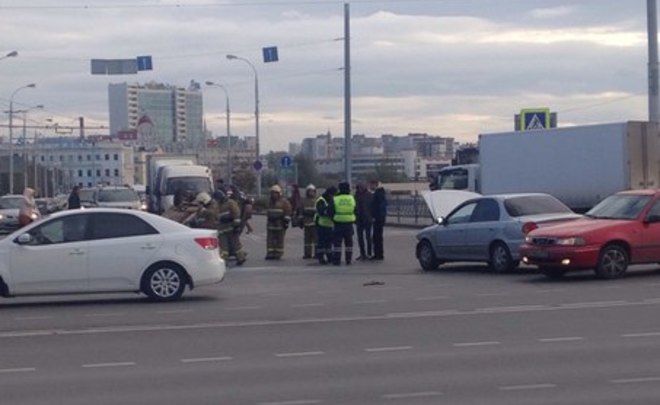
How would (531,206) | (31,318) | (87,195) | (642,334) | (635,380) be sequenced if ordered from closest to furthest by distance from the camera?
1. (635,380)
2. (642,334)
3. (31,318)
4. (531,206)
5. (87,195)

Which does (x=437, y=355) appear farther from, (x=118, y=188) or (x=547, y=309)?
(x=118, y=188)

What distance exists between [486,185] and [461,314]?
27254 millimetres

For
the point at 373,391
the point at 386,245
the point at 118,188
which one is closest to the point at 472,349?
the point at 373,391

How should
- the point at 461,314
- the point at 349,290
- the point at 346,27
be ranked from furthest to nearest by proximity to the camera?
the point at 346,27, the point at 349,290, the point at 461,314

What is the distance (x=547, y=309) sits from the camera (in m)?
18.7

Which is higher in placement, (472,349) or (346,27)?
(346,27)

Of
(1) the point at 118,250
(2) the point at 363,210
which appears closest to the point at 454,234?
(2) the point at 363,210

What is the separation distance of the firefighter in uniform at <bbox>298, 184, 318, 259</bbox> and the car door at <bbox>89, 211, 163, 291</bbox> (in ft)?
35.1

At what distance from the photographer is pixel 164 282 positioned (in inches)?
843

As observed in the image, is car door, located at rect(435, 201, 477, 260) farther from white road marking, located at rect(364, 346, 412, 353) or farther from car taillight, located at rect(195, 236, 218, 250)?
white road marking, located at rect(364, 346, 412, 353)

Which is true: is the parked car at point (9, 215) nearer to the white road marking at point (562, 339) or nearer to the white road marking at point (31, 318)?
the white road marking at point (31, 318)

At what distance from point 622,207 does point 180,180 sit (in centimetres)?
3005

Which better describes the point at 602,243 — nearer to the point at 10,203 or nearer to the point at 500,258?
the point at 500,258

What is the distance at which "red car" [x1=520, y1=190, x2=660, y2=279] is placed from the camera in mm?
23359
